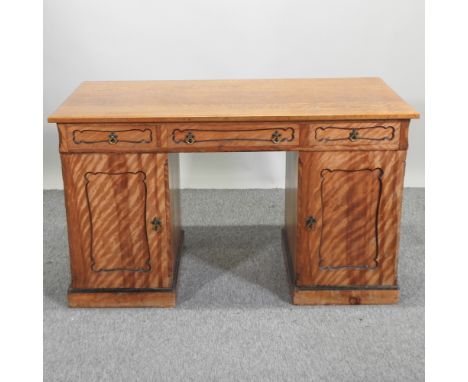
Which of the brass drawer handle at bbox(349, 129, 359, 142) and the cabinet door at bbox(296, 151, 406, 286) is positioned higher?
the brass drawer handle at bbox(349, 129, 359, 142)

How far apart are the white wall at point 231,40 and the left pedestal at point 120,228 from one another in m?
1.22

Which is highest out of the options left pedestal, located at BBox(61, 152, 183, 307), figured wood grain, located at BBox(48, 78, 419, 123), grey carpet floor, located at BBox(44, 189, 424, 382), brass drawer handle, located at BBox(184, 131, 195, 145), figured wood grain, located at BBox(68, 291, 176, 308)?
figured wood grain, located at BBox(48, 78, 419, 123)

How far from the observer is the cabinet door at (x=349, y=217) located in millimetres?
2564

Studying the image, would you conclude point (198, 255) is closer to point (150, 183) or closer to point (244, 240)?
point (244, 240)

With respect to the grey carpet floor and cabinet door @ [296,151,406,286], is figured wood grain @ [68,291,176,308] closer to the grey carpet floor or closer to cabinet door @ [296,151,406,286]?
the grey carpet floor

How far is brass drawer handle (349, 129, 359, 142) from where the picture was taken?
99.1 inches

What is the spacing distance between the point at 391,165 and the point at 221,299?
2.83ft

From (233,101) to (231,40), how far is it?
3.92 feet

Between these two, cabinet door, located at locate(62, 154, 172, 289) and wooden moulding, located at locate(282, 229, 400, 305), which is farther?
wooden moulding, located at locate(282, 229, 400, 305)

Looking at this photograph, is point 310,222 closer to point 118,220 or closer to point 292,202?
point 292,202

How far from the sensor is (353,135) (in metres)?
2.52

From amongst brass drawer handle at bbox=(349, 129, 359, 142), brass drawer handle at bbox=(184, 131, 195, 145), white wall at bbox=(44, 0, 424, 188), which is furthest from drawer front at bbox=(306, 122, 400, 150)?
white wall at bbox=(44, 0, 424, 188)

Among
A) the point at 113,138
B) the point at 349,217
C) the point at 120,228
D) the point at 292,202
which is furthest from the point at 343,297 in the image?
the point at 113,138

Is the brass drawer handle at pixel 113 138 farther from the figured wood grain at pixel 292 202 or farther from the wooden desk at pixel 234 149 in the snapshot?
the figured wood grain at pixel 292 202
